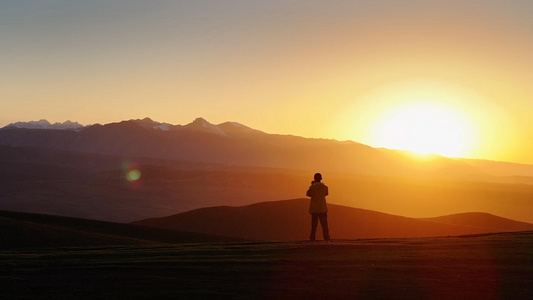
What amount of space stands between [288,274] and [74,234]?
35113 millimetres

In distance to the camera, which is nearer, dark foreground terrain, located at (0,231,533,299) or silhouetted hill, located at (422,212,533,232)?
dark foreground terrain, located at (0,231,533,299)

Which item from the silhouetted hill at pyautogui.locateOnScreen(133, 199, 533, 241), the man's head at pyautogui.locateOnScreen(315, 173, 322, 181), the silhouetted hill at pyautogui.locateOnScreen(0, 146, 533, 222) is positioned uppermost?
the silhouetted hill at pyautogui.locateOnScreen(0, 146, 533, 222)

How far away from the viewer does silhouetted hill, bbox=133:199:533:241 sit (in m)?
67.1

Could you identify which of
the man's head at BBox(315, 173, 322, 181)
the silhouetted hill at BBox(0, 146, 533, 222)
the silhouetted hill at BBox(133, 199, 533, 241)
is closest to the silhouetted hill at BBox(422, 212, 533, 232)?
the silhouetted hill at BBox(133, 199, 533, 241)

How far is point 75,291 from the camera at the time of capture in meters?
13.6

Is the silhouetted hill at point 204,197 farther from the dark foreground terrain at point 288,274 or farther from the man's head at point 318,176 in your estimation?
the dark foreground terrain at point 288,274

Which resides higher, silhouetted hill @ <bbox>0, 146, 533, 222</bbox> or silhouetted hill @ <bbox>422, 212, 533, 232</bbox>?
silhouetted hill @ <bbox>0, 146, 533, 222</bbox>

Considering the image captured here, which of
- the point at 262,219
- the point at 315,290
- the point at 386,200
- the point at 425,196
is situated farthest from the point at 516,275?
the point at 425,196

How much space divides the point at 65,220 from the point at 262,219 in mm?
25765

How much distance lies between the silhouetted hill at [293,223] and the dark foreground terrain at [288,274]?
4645 cm

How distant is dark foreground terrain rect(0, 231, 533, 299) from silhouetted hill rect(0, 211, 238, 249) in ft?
79.3

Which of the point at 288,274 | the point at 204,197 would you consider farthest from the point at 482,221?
the point at 204,197

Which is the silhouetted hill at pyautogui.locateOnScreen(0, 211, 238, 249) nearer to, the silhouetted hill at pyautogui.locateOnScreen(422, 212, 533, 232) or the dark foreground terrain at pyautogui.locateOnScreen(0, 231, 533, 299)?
the dark foreground terrain at pyautogui.locateOnScreen(0, 231, 533, 299)

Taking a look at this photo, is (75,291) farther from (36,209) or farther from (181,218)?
(36,209)
